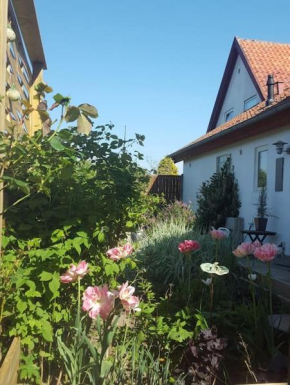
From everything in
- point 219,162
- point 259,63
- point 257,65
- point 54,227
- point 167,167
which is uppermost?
point 259,63

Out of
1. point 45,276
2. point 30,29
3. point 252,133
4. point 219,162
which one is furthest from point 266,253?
point 219,162

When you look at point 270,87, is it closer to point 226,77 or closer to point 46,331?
point 226,77

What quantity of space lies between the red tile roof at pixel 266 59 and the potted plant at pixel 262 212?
4.26 metres

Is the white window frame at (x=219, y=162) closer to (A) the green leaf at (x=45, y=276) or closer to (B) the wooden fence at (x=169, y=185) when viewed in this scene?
(B) the wooden fence at (x=169, y=185)

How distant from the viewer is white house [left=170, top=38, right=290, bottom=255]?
8.21m

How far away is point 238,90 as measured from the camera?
14992mm

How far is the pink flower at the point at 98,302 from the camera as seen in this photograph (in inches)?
77.6

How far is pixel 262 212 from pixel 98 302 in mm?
7208

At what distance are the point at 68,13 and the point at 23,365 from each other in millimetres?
3900

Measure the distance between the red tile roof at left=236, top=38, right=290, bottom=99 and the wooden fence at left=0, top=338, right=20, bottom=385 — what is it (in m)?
11.0

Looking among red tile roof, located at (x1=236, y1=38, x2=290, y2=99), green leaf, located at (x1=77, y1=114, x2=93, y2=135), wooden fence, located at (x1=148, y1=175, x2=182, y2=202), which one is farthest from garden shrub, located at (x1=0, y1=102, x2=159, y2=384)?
wooden fence, located at (x1=148, y1=175, x2=182, y2=202)

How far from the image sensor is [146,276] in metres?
A: 5.38

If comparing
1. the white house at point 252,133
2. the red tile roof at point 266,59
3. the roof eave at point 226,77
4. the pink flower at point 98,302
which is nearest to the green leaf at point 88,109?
the pink flower at point 98,302

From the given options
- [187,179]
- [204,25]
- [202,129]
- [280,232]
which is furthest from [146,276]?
[202,129]
